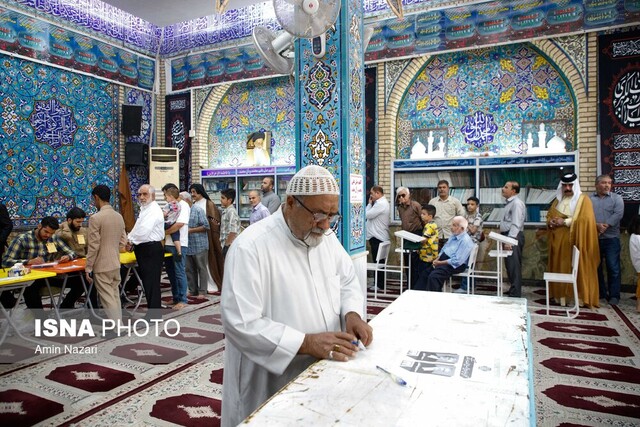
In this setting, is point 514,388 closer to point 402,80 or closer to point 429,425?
point 429,425

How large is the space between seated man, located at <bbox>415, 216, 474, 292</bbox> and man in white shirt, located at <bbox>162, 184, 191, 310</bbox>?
277cm

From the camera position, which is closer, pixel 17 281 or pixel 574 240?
pixel 17 281

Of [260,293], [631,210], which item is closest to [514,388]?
[260,293]

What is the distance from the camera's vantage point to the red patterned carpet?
2635 millimetres

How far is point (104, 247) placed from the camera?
411 centimetres

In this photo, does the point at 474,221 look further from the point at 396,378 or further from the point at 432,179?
the point at 396,378

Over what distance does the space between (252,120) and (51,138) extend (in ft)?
11.0

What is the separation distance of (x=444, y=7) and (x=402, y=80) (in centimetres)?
120

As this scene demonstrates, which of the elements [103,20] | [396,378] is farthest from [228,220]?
[103,20]

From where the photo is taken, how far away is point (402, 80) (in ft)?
24.4

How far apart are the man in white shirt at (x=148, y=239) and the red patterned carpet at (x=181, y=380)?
62cm

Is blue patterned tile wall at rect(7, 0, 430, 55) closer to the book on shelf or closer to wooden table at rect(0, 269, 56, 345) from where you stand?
the book on shelf

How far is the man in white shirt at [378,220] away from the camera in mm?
6414

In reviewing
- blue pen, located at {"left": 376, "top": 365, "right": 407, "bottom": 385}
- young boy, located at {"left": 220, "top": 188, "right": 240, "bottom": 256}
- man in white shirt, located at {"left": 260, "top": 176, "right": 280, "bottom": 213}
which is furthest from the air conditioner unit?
blue pen, located at {"left": 376, "top": 365, "right": 407, "bottom": 385}
